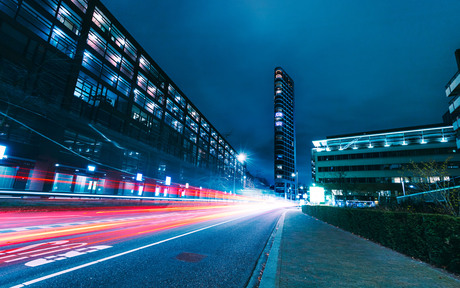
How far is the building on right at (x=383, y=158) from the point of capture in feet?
188

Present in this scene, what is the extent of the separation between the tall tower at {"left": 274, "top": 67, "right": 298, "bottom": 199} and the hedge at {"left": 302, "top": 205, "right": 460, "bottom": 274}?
425ft

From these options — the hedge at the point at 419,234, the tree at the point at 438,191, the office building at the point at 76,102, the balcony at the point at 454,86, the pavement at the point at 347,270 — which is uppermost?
the balcony at the point at 454,86

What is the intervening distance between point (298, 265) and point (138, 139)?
121 ft

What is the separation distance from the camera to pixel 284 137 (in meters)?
152

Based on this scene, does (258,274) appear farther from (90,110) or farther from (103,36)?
(103,36)

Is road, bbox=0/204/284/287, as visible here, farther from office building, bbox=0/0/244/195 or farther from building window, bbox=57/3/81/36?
building window, bbox=57/3/81/36

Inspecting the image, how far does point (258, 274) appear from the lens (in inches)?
198

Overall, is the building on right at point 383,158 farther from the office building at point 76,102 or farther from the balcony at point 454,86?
the office building at point 76,102

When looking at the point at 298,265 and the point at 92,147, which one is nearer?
the point at 298,265

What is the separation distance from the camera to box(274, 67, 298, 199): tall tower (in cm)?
14212

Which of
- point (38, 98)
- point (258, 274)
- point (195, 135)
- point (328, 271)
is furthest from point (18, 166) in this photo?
point (195, 135)

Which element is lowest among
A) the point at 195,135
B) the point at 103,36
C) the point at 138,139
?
the point at 138,139

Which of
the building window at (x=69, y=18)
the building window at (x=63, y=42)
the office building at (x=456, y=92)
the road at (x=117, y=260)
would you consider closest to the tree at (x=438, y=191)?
the road at (x=117, y=260)

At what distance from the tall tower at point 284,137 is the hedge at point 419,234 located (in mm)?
129523
